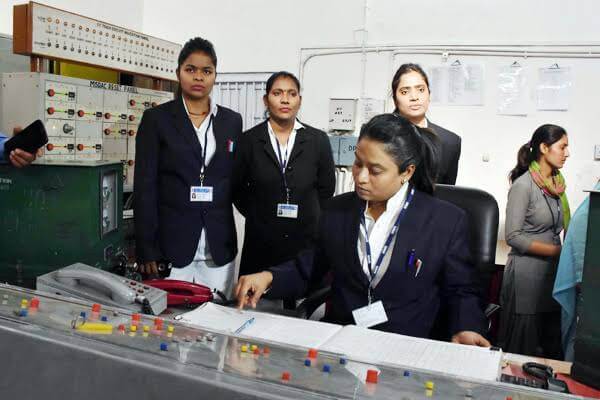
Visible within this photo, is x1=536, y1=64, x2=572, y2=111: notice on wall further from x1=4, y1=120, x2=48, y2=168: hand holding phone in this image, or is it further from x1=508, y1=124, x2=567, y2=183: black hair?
x1=4, y1=120, x2=48, y2=168: hand holding phone

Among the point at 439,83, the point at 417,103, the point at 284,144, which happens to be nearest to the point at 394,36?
the point at 439,83

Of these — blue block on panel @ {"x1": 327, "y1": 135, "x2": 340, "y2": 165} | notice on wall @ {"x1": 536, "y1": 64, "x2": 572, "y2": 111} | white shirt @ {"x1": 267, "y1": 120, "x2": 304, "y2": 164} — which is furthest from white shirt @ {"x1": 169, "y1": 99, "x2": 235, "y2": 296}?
notice on wall @ {"x1": 536, "y1": 64, "x2": 572, "y2": 111}

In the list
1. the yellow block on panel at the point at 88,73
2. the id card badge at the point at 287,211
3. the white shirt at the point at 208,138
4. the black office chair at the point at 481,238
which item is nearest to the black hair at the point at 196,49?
the white shirt at the point at 208,138

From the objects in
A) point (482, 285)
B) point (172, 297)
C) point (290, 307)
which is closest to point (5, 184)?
point (172, 297)

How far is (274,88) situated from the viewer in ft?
Answer: 7.80

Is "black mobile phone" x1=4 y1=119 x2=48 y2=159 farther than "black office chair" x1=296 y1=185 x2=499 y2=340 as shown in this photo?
No

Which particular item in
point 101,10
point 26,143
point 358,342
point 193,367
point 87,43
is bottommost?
point 358,342

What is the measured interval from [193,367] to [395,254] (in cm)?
87

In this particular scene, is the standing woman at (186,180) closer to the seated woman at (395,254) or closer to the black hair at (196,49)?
the black hair at (196,49)

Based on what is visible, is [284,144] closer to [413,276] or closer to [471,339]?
[413,276]

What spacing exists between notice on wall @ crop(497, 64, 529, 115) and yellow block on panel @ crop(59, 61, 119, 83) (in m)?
2.46

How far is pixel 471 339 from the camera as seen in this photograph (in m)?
1.33

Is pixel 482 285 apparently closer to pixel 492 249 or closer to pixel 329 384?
pixel 492 249

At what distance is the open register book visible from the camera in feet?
3.30
